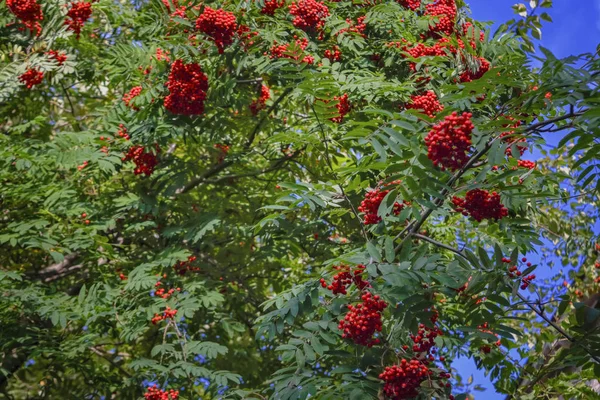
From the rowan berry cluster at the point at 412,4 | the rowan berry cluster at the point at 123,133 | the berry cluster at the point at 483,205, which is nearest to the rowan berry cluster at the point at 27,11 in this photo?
the rowan berry cluster at the point at 123,133

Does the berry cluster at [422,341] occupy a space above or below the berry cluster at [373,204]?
below

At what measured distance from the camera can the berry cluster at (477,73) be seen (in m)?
5.02

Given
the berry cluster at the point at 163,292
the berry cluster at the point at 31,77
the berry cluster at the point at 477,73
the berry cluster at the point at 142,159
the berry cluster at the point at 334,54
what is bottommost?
the berry cluster at the point at 163,292

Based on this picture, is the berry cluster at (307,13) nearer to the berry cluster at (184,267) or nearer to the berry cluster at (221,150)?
the berry cluster at (221,150)

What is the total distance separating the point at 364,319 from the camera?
338 cm

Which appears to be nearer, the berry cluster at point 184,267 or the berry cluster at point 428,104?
the berry cluster at point 428,104

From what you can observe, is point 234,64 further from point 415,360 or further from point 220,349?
point 415,360

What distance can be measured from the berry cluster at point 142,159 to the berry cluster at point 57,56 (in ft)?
4.42

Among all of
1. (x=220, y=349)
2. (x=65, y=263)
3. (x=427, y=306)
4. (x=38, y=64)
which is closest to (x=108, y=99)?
(x=38, y=64)

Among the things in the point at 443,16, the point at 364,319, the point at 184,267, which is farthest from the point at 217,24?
the point at 364,319

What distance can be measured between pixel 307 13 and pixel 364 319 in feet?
9.08

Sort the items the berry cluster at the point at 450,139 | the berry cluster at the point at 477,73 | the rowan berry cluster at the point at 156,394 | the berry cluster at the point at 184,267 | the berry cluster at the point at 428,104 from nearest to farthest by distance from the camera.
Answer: the berry cluster at the point at 450,139 → the berry cluster at the point at 428,104 → the rowan berry cluster at the point at 156,394 → the berry cluster at the point at 477,73 → the berry cluster at the point at 184,267

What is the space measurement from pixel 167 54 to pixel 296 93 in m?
1.35

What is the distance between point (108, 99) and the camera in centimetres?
772
